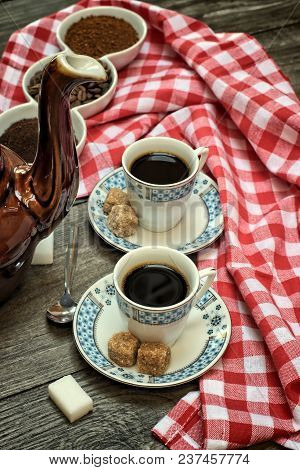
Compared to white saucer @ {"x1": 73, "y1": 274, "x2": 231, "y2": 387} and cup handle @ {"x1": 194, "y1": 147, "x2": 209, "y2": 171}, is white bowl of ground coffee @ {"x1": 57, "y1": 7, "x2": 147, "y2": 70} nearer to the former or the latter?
cup handle @ {"x1": 194, "y1": 147, "x2": 209, "y2": 171}

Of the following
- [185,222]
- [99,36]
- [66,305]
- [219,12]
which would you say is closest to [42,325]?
[66,305]

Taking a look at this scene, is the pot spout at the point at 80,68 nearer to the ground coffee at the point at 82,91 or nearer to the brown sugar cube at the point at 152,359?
the brown sugar cube at the point at 152,359

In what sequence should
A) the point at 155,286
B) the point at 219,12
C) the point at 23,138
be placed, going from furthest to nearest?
the point at 219,12 < the point at 23,138 < the point at 155,286

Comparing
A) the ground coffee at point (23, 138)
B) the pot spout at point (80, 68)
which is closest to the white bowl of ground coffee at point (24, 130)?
the ground coffee at point (23, 138)

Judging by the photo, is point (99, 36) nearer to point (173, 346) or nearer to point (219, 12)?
point (219, 12)

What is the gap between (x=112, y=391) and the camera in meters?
0.79

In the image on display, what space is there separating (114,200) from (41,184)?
23 cm

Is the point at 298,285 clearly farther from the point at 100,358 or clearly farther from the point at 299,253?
the point at 100,358

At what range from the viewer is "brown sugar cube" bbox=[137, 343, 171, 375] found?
79 centimetres

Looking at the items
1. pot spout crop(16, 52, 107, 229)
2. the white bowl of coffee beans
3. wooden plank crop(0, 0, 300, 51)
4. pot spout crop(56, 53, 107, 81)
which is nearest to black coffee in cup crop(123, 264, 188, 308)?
pot spout crop(16, 52, 107, 229)

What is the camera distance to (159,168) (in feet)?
3.21

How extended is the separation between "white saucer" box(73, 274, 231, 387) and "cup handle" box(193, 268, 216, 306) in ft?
0.11

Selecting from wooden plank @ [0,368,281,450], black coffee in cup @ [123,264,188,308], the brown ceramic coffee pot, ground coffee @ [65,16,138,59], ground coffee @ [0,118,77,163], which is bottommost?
wooden plank @ [0,368,281,450]

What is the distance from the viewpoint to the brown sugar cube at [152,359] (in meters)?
0.79
